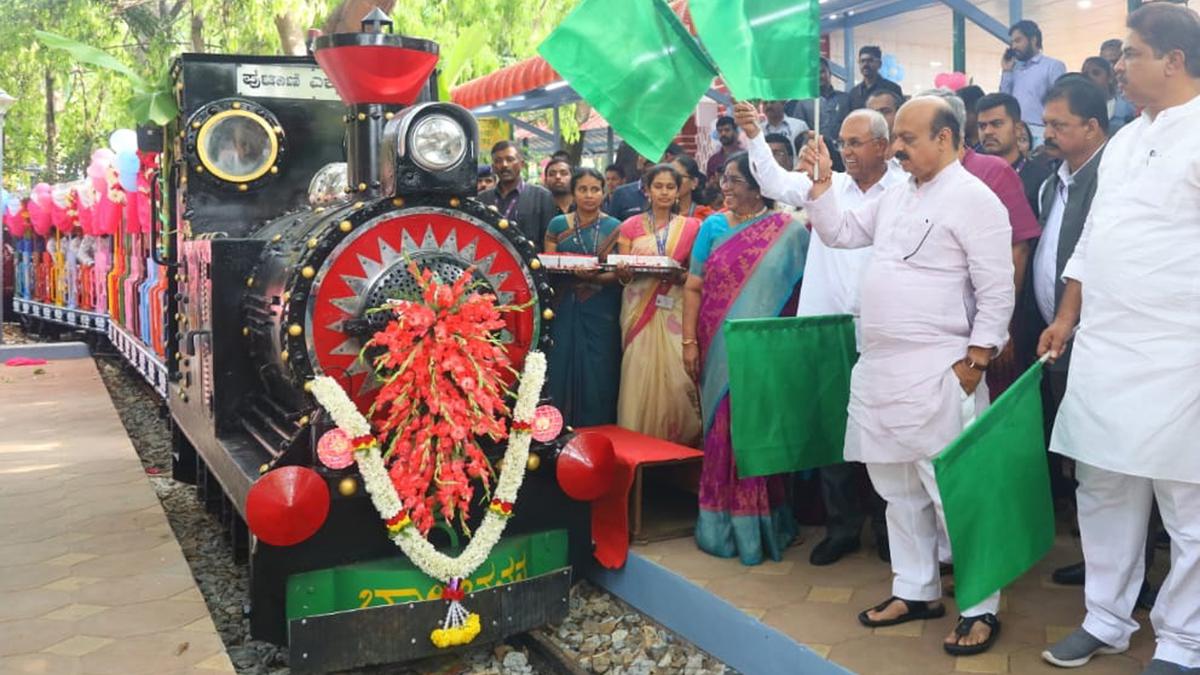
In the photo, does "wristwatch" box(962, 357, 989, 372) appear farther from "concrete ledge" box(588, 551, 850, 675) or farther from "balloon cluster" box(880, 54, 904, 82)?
"balloon cluster" box(880, 54, 904, 82)

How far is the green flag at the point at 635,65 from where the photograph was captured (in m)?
4.01

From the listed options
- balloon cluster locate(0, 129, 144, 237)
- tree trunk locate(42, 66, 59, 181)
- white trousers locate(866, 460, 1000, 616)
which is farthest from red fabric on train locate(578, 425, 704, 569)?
tree trunk locate(42, 66, 59, 181)

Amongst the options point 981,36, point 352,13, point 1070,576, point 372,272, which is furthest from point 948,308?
point 981,36

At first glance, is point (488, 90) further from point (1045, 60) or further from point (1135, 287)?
point (1135, 287)

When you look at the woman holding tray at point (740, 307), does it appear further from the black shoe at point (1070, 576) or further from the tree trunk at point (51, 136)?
the tree trunk at point (51, 136)

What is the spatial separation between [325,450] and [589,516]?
45.1 inches

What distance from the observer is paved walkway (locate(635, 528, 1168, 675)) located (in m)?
3.34

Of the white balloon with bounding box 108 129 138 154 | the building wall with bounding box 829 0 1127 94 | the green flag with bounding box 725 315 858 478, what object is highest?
the building wall with bounding box 829 0 1127 94

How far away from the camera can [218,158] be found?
216 inches

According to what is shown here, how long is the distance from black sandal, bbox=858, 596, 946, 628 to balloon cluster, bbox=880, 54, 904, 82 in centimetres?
613

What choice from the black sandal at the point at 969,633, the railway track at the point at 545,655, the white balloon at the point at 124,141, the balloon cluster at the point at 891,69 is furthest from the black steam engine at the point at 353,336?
the balloon cluster at the point at 891,69

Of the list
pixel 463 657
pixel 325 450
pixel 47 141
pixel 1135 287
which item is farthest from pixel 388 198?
pixel 47 141

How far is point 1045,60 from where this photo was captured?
7.14m

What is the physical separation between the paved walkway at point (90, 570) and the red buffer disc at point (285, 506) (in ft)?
1.41
